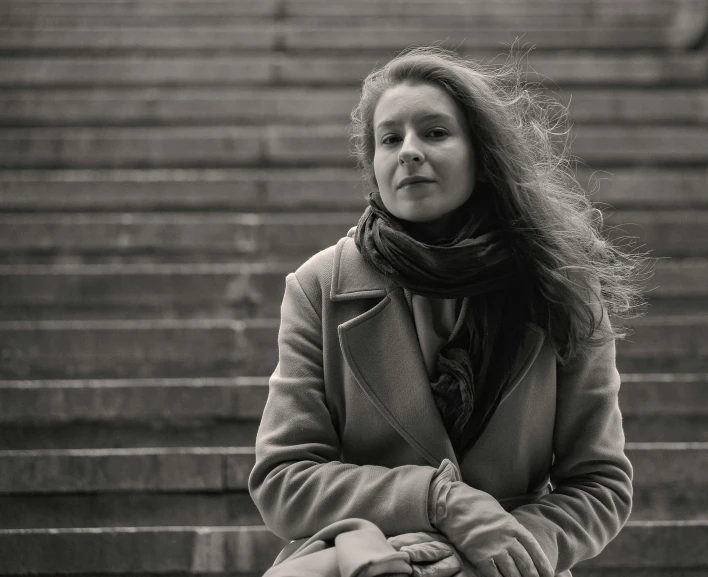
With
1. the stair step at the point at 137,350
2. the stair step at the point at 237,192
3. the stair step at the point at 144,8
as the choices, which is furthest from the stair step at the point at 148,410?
the stair step at the point at 144,8

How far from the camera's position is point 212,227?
5.03 m

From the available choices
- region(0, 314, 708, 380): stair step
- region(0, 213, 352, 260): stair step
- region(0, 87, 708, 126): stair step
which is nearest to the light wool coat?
region(0, 314, 708, 380): stair step

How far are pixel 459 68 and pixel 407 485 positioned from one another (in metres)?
0.85

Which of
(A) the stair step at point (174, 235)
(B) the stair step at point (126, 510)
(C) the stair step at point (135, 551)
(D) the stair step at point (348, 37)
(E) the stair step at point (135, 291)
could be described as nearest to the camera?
(C) the stair step at point (135, 551)

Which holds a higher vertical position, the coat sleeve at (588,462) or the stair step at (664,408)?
the coat sleeve at (588,462)

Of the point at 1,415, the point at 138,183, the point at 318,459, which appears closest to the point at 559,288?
the point at 318,459

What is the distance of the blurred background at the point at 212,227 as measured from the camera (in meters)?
3.50

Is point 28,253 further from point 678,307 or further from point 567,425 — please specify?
point 567,425

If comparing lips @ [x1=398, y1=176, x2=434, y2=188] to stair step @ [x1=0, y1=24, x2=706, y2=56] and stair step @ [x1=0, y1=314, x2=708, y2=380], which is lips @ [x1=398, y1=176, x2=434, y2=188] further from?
stair step @ [x1=0, y1=24, x2=706, y2=56]

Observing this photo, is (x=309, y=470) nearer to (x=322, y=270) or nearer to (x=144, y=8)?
(x=322, y=270)

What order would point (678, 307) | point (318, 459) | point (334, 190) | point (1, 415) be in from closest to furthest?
point (318, 459), point (1, 415), point (678, 307), point (334, 190)

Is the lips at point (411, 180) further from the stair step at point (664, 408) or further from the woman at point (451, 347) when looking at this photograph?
the stair step at point (664, 408)

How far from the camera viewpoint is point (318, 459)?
1911mm

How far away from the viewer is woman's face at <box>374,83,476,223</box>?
192 cm
